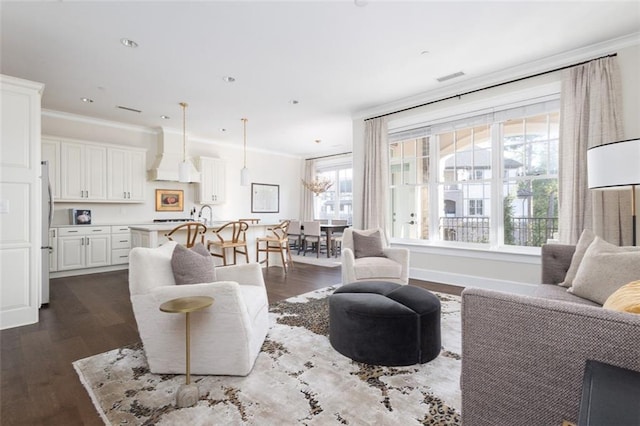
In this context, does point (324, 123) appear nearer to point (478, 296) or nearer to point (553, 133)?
point (553, 133)

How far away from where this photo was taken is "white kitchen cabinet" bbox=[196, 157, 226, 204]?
6883 millimetres

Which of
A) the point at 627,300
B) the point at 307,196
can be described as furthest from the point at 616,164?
the point at 307,196

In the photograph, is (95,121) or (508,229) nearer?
(508,229)

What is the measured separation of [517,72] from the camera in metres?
3.73

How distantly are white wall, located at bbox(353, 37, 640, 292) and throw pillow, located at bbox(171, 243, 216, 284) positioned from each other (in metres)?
3.47

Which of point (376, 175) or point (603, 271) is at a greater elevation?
point (376, 175)

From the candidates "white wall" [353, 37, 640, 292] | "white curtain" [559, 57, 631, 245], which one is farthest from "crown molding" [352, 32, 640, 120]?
"white curtain" [559, 57, 631, 245]

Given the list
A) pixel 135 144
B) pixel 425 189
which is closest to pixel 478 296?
pixel 425 189

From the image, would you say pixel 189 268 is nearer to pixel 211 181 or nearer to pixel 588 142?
pixel 588 142

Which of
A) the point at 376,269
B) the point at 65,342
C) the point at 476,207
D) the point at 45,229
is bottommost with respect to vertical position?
the point at 65,342

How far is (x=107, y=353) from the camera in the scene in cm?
231

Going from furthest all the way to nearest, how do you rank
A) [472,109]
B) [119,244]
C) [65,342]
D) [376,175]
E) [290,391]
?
[119,244] → [376,175] → [472,109] → [65,342] → [290,391]

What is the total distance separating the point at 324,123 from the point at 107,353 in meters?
4.99

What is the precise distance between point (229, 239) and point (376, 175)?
2.72 meters
